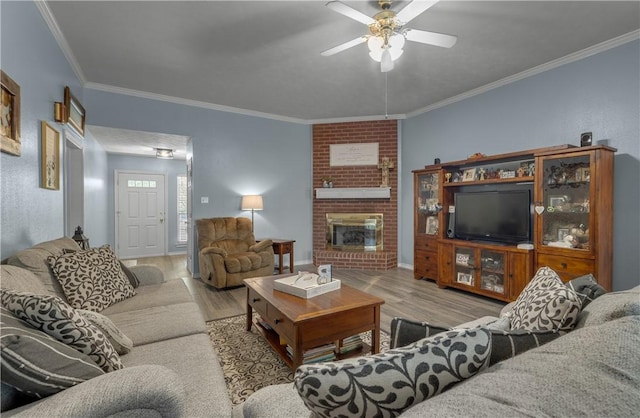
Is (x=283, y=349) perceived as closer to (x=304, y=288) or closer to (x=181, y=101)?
(x=304, y=288)

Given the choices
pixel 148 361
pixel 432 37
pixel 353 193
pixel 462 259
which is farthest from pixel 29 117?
pixel 462 259

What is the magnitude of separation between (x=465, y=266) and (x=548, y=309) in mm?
2769

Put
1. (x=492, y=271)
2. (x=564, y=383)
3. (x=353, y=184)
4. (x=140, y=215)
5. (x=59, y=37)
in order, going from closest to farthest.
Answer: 1. (x=564, y=383)
2. (x=59, y=37)
3. (x=492, y=271)
4. (x=353, y=184)
5. (x=140, y=215)

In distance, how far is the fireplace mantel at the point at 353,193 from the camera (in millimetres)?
5164

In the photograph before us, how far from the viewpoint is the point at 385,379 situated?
0.64m

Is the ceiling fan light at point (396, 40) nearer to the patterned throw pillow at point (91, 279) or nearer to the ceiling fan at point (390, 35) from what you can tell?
the ceiling fan at point (390, 35)

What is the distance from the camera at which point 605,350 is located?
0.67 m

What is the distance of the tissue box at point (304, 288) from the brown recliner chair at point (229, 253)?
1630mm

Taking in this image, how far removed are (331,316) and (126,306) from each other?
138 cm

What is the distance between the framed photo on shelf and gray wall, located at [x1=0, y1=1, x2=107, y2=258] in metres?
4.14

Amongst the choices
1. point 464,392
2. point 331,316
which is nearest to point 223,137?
point 331,316

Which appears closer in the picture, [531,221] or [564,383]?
[564,383]

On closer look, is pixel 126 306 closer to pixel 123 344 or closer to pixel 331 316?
pixel 123 344

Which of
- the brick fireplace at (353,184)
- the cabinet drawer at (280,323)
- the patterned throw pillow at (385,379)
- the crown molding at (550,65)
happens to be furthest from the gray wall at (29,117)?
the crown molding at (550,65)
